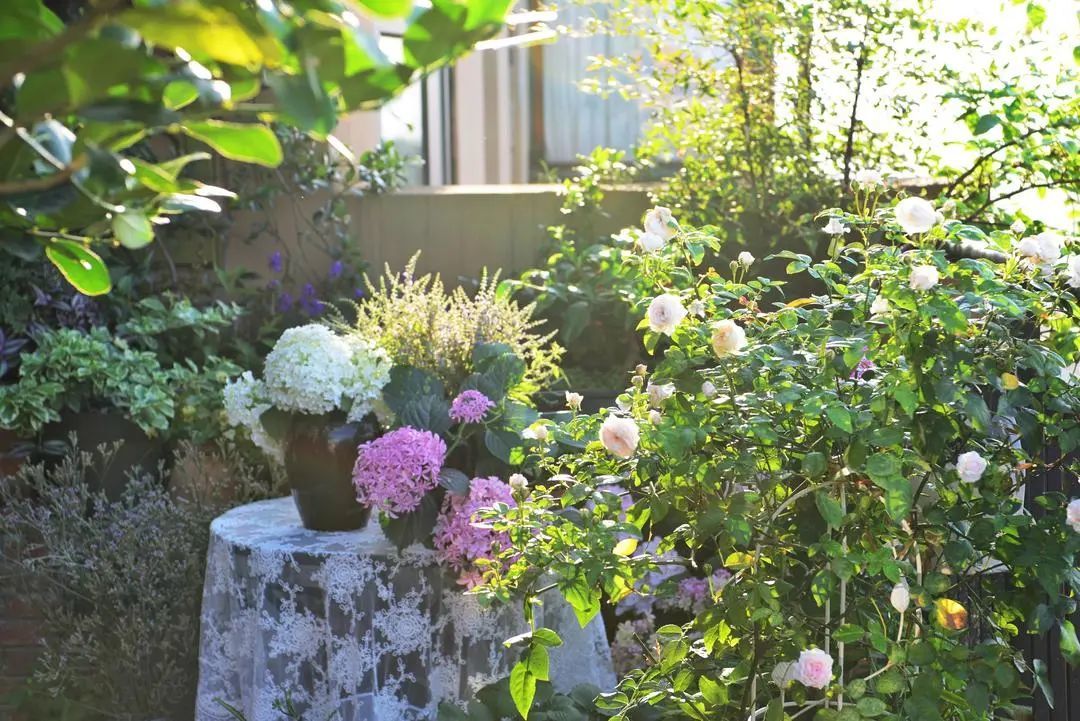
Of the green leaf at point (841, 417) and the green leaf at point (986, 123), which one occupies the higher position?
the green leaf at point (986, 123)

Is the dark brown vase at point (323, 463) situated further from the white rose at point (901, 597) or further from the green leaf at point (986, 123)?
the green leaf at point (986, 123)

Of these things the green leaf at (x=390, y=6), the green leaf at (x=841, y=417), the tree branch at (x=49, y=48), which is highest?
the green leaf at (x=390, y=6)

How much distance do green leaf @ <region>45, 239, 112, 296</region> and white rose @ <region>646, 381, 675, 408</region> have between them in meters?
1.26

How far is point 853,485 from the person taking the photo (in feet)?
6.21

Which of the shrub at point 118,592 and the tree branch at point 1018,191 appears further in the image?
the tree branch at point 1018,191

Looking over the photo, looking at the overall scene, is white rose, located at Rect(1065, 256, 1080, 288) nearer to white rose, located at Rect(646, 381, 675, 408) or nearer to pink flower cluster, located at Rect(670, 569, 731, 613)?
white rose, located at Rect(646, 381, 675, 408)

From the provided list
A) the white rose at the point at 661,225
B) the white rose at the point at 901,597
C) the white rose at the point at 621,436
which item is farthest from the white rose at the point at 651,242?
the white rose at the point at 901,597

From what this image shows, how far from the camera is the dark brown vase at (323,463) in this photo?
2.52 metres

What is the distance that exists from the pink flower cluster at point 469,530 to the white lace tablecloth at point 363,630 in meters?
0.08

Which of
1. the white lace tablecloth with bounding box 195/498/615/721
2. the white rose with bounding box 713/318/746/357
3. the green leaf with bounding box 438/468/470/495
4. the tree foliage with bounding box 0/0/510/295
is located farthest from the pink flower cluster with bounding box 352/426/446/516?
the tree foliage with bounding box 0/0/510/295

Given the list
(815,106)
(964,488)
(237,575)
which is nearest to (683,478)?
(964,488)

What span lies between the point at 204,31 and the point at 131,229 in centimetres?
14

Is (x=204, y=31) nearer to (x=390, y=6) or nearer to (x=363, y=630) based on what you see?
(x=390, y=6)

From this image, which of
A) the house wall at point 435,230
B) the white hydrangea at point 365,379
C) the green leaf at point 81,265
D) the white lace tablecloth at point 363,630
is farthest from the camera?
the house wall at point 435,230
